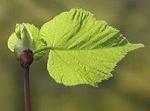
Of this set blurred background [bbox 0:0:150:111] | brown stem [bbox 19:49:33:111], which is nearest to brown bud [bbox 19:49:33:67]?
brown stem [bbox 19:49:33:111]

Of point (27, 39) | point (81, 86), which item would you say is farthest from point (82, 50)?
point (81, 86)

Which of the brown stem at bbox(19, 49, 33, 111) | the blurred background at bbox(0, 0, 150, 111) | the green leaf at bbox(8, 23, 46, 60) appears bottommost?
the brown stem at bbox(19, 49, 33, 111)

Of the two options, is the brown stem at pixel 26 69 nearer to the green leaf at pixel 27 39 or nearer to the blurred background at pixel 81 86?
the green leaf at pixel 27 39

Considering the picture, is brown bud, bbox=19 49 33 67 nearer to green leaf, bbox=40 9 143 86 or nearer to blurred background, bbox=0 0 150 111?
green leaf, bbox=40 9 143 86

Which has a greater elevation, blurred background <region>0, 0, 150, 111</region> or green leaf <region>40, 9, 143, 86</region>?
blurred background <region>0, 0, 150, 111</region>

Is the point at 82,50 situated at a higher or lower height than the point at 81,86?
lower

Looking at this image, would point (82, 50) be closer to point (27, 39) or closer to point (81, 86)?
point (27, 39)

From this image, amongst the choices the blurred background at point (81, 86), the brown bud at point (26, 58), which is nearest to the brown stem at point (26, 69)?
the brown bud at point (26, 58)
